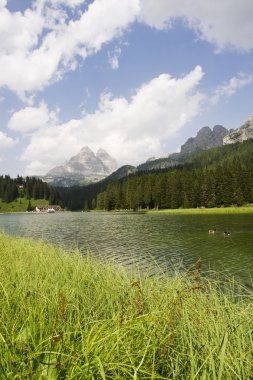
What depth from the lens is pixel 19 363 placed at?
3578mm

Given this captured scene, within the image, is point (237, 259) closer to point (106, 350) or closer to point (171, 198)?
point (106, 350)

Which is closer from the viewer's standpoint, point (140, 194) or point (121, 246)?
point (121, 246)

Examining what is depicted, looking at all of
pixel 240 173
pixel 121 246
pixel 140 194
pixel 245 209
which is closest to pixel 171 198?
pixel 140 194

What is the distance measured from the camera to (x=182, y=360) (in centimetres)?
456

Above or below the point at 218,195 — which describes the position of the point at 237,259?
below

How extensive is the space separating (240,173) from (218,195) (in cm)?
1232

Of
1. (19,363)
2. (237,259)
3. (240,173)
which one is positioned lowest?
(237,259)

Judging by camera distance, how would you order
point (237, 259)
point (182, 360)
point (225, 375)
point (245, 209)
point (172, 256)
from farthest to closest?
point (245, 209) → point (172, 256) → point (237, 259) → point (182, 360) → point (225, 375)

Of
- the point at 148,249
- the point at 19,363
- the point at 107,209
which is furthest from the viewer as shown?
the point at 107,209

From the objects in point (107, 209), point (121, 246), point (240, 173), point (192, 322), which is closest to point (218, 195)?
point (240, 173)

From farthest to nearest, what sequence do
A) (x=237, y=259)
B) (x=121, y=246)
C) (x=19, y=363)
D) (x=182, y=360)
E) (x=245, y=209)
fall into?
1. (x=245, y=209)
2. (x=121, y=246)
3. (x=237, y=259)
4. (x=182, y=360)
5. (x=19, y=363)

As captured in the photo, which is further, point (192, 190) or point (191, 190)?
point (191, 190)

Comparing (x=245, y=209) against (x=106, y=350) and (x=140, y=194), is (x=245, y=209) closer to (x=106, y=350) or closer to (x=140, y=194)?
(x=140, y=194)

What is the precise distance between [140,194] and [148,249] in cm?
12104
